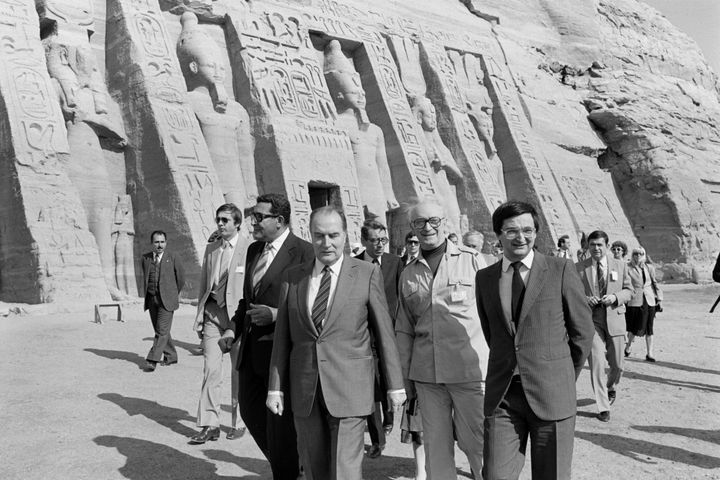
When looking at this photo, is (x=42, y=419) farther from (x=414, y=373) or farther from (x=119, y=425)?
(x=414, y=373)

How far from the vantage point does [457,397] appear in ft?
10.7

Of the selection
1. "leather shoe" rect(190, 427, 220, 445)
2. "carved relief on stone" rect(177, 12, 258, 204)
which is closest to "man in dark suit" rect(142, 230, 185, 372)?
"leather shoe" rect(190, 427, 220, 445)

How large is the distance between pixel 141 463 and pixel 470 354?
212 cm

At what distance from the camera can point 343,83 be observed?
50.0 ft

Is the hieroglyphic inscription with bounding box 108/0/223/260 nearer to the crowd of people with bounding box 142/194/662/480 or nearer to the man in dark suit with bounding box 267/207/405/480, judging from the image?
the crowd of people with bounding box 142/194/662/480

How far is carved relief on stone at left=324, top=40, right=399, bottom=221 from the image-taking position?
14.9 meters

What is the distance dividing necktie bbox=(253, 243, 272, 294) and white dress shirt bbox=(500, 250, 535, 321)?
133cm

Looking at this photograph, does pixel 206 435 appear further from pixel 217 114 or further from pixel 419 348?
pixel 217 114

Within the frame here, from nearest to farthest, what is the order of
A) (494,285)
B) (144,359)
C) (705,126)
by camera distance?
(494,285) < (144,359) < (705,126)

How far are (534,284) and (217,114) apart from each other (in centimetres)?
1100

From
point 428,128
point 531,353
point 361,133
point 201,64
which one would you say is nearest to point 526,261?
point 531,353

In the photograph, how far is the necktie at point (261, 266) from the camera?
3.63 meters

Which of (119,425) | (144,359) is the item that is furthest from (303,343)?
(144,359)

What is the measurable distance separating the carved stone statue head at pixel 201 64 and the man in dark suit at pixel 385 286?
356 inches
